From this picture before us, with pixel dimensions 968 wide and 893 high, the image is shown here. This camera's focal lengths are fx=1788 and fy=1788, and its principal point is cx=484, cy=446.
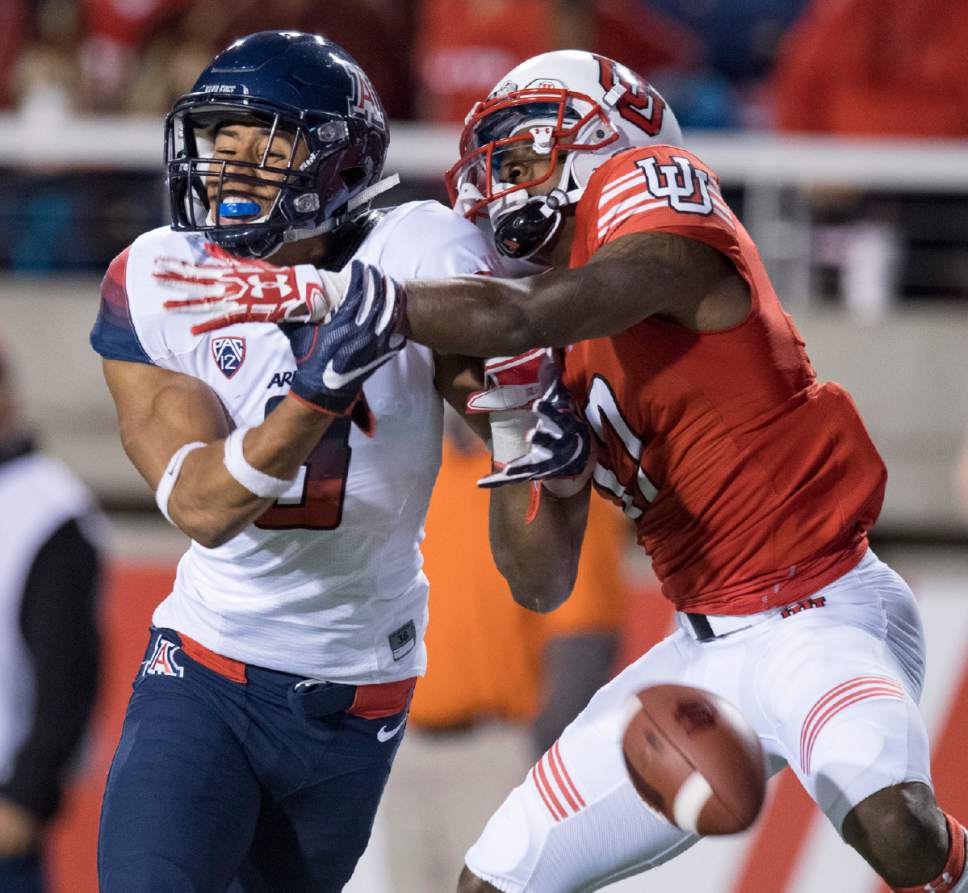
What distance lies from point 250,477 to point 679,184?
0.84m

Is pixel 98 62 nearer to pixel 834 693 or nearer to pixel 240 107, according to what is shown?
pixel 240 107

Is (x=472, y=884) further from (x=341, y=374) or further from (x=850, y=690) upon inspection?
(x=341, y=374)

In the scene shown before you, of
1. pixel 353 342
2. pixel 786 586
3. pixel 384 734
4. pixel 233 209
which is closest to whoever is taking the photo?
pixel 353 342

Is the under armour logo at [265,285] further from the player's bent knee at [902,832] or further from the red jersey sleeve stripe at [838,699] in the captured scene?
the player's bent knee at [902,832]

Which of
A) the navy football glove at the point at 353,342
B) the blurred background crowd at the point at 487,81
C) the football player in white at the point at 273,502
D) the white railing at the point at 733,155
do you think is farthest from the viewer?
the blurred background crowd at the point at 487,81

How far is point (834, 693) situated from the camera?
2.94m

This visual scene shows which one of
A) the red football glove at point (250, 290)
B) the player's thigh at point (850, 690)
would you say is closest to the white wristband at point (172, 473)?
the red football glove at point (250, 290)

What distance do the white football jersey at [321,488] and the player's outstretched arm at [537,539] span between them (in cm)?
18

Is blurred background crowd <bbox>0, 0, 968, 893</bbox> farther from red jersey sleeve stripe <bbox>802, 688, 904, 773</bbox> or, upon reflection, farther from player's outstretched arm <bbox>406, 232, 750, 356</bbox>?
player's outstretched arm <bbox>406, 232, 750, 356</bbox>

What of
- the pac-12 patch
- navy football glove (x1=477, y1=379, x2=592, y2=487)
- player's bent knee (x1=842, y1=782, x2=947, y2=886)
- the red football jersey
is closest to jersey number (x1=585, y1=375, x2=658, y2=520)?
the red football jersey

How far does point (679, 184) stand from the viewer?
292 cm

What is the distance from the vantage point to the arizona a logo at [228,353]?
305 cm

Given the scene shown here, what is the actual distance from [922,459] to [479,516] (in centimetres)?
183

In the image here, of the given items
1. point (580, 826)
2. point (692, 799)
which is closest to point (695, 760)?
point (692, 799)
